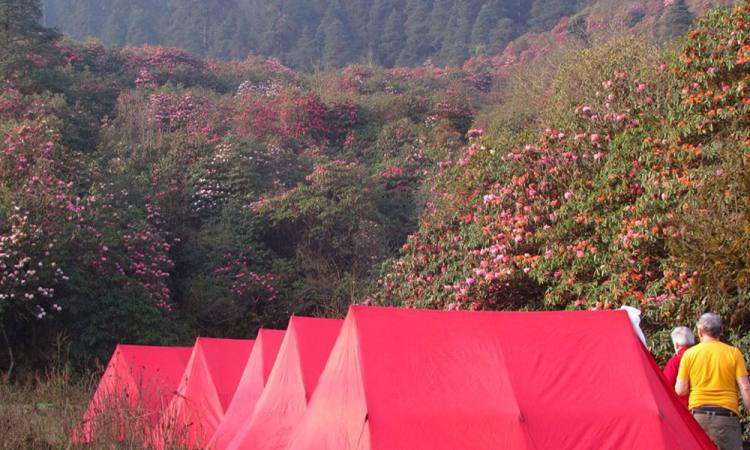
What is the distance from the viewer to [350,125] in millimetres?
37000

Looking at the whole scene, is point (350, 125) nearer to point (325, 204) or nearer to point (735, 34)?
point (325, 204)

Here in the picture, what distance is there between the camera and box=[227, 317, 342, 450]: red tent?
1027 centimetres

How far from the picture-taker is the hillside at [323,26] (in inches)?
2594

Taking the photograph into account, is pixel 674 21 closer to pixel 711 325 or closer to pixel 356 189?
pixel 356 189

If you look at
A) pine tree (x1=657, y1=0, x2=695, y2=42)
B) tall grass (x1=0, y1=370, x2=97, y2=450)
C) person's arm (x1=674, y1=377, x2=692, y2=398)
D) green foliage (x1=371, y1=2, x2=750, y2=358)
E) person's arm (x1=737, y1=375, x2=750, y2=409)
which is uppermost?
pine tree (x1=657, y1=0, x2=695, y2=42)

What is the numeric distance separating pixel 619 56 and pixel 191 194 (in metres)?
13.2

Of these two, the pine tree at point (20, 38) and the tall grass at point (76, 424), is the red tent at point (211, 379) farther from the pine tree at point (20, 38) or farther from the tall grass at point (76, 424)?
the pine tree at point (20, 38)

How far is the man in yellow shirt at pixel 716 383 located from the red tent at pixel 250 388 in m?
5.99

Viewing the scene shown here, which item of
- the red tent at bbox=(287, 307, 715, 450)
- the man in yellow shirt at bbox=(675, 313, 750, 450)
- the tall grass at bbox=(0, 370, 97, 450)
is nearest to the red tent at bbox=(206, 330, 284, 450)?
the tall grass at bbox=(0, 370, 97, 450)

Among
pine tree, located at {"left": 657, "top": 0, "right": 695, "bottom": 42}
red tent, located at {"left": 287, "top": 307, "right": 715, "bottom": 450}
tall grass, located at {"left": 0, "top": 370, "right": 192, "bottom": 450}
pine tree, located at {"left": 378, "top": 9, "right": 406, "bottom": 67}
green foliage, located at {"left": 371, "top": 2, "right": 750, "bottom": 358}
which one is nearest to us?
red tent, located at {"left": 287, "top": 307, "right": 715, "bottom": 450}

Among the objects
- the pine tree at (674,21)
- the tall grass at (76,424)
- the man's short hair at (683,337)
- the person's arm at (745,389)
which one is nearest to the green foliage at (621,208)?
the man's short hair at (683,337)

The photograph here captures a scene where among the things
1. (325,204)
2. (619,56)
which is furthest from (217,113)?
(619,56)

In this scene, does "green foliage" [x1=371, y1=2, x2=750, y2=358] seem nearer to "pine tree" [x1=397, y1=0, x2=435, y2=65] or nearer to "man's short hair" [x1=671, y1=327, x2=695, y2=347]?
"man's short hair" [x1=671, y1=327, x2=695, y2=347]

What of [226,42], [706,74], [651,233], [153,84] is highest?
[226,42]
